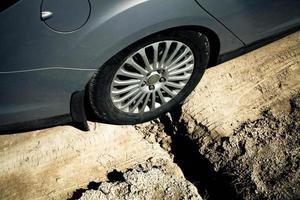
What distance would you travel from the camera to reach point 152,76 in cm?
282

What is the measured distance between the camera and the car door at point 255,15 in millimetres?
2582

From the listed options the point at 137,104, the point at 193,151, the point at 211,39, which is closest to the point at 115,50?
the point at 137,104

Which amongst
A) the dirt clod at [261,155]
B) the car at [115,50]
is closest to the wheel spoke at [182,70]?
the car at [115,50]

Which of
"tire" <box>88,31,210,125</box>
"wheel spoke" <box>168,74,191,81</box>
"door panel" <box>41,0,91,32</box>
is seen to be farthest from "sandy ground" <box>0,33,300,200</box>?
"door panel" <box>41,0,91,32</box>

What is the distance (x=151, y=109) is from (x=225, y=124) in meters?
0.61

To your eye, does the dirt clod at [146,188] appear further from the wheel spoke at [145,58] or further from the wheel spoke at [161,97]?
the wheel spoke at [145,58]

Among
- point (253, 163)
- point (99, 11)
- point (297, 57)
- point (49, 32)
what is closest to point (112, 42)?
point (99, 11)

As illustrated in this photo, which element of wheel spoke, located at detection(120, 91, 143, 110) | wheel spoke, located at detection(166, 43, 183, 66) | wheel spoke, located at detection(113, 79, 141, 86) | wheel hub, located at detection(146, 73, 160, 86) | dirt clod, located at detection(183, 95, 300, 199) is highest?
wheel spoke, located at detection(113, 79, 141, 86)

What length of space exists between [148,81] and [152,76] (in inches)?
2.1

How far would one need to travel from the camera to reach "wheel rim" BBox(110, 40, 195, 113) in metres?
2.66

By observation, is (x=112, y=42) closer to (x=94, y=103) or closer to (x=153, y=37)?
(x=153, y=37)

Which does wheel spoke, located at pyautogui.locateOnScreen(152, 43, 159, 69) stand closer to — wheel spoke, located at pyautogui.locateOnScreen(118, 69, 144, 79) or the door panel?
wheel spoke, located at pyautogui.locateOnScreen(118, 69, 144, 79)

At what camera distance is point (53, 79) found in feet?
7.86

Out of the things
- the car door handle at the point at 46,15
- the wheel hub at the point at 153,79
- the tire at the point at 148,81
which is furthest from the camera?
the wheel hub at the point at 153,79
